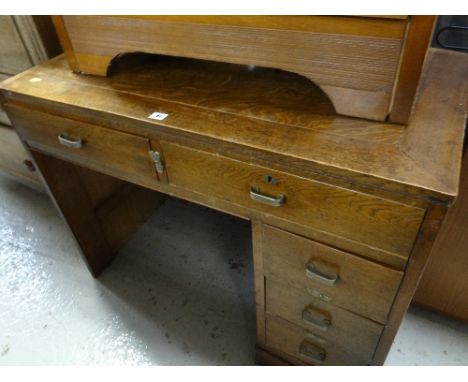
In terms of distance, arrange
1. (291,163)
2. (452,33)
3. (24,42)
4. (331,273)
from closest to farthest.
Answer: (291,163)
(331,273)
(452,33)
(24,42)

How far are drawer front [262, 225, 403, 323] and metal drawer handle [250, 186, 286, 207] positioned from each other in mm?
82

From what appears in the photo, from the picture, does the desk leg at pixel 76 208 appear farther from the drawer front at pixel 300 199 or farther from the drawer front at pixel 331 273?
the drawer front at pixel 331 273

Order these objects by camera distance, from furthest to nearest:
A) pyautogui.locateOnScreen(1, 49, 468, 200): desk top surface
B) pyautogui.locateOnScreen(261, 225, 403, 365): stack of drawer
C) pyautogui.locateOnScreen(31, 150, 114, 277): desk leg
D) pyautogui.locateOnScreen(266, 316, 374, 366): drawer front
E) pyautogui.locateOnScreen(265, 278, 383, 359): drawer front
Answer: pyautogui.locateOnScreen(31, 150, 114, 277): desk leg → pyautogui.locateOnScreen(266, 316, 374, 366): drawer front → pyautogui.locateOnScreen(265, 278, 383, 359): drawer front → pyautogui.locateOnScreen(261, 225, 403, 365): stack of drawer → pyautogui.locateOnScreen(1, 49, 468, 200): desk top surface

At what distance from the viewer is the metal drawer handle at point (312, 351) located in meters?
0.92

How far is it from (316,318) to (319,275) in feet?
0.58

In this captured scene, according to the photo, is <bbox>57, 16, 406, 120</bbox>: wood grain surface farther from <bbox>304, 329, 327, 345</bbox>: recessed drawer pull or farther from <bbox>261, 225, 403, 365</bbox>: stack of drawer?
<bbox>304, 329, 327, 345</bbox>: recessed drawer pull

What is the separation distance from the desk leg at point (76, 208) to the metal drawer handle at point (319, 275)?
847 mm

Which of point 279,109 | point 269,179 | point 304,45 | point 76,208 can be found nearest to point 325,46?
point 304,45

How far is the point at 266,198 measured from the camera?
0.65m

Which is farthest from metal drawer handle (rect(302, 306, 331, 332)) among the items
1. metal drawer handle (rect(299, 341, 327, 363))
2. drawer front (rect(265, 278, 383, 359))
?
metal drawer handle (rect(299, 341, 327, 363))

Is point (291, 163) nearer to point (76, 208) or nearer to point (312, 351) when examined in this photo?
point (312, 351)

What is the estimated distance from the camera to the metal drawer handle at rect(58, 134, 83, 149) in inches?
33.6

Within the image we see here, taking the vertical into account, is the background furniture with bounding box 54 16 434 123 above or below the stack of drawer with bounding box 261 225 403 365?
above
